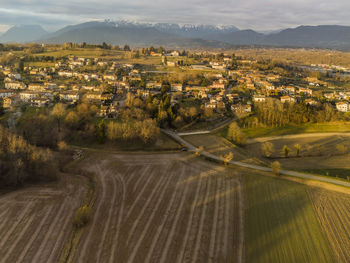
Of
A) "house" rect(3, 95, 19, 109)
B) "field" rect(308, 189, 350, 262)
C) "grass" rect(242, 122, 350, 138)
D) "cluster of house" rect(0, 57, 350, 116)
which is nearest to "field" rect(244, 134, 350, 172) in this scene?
"grass" rect(242, 122, 350, 138)

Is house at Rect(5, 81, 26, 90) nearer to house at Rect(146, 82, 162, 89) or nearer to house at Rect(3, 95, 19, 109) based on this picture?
house at Rect(3, 95, 19, 109)

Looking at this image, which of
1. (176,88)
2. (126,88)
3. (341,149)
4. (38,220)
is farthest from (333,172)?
(126,88)

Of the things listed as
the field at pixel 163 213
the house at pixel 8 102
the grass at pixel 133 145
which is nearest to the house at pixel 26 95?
the house at pixel 8 102

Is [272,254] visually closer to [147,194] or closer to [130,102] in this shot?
[147,194]

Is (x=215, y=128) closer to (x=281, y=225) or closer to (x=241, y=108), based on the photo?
(x=241, y=108)

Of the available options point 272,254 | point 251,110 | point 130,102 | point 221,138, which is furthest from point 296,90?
point 272,254
